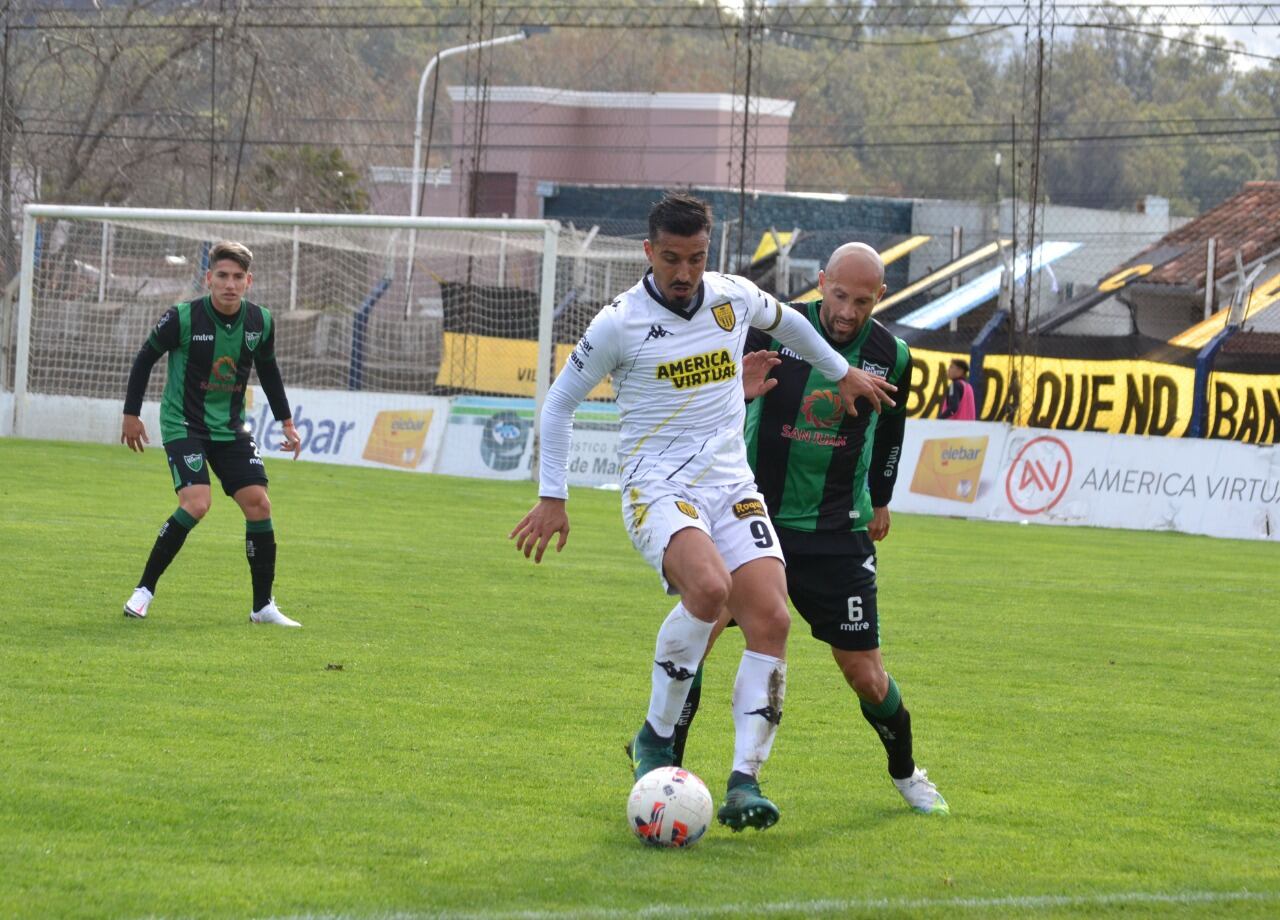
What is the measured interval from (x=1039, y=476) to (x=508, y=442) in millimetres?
6877

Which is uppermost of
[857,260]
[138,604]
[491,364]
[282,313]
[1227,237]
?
[1227,237]

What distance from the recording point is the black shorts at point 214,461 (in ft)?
33.2

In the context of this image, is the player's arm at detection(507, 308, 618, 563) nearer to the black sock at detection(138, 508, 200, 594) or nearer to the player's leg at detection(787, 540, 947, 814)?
the player's leg at detection(787, 540, 947, 814)

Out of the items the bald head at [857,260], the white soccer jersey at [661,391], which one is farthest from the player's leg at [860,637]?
the bald head at [857,260]

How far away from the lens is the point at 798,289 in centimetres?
3800

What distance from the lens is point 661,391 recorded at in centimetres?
598

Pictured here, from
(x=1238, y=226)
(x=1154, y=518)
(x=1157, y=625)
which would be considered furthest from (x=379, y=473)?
(x=1238, y=226)

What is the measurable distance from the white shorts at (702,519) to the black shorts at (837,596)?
1.10ft

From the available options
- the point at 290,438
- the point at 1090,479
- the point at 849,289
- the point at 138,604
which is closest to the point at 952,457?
the point at 1090,479

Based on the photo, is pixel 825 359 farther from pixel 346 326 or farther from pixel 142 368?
pixel 346 326

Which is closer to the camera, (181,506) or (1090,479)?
(181,506)

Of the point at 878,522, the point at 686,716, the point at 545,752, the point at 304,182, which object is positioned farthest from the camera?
the point at 304,182

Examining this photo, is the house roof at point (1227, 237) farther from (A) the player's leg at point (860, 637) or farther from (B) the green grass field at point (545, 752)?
(A) the player's leg at point (860, 637)

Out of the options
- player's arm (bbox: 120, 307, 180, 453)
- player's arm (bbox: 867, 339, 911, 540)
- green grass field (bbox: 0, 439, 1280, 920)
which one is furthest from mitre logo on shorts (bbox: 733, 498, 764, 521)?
player's arm (bbox: 120, 307, 180, 453)
